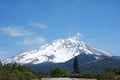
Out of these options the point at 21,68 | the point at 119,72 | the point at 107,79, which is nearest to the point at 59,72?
the point at 21,68

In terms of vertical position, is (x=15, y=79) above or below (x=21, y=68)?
below

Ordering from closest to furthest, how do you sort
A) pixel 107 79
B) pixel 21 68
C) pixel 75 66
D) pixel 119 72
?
1. pixel 107 79
2. pixel 119 72
3. pixel 21 68
4. pixel 75 66

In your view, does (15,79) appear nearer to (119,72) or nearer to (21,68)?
(119,72)

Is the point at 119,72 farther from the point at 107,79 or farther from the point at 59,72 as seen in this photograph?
the point at 59,72

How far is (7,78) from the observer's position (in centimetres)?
2972

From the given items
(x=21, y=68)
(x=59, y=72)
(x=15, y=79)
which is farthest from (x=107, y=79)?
(x=59, y=72)

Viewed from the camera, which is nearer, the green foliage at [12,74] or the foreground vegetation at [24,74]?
the green foliage at [12,74]

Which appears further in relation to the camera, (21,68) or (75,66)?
(75,66)

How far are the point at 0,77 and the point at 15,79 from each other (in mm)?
1975

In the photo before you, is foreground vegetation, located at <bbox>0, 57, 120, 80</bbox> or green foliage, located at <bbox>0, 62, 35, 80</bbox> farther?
foreground vegetation, located at <bbox>0, 57, 120, 80</bbox>

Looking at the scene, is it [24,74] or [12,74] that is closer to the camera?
[12,74]

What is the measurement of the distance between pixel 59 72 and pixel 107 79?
61.8 metres

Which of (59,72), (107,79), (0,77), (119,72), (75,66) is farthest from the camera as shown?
(75,66)

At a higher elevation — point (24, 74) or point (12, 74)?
point (24, 74)
